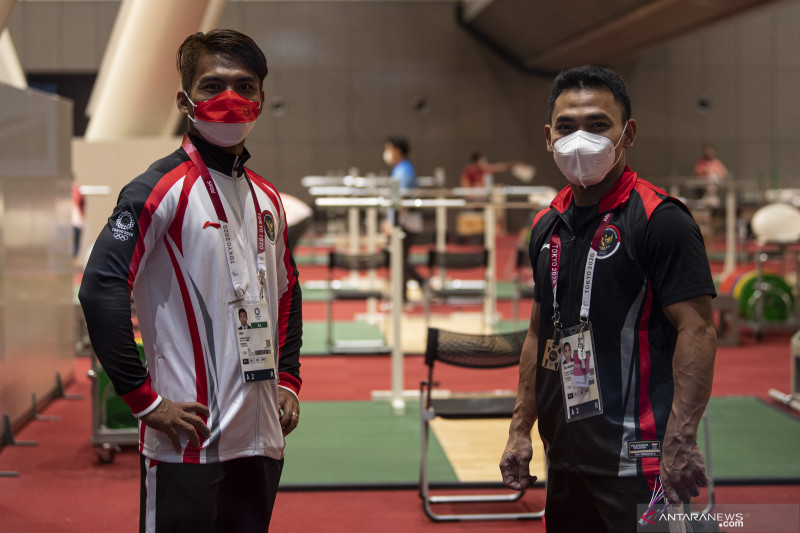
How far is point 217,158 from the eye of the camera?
2.13 m

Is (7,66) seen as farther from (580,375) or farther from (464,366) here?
(580,375)

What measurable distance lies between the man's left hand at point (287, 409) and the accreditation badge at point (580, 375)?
2.12 feet

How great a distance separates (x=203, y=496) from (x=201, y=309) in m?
0.40

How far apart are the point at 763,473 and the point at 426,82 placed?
1653cm

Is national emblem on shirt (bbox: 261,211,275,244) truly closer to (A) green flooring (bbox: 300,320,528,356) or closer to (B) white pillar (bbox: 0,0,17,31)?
(B) white pillar (bbox: 0,0,17,31)

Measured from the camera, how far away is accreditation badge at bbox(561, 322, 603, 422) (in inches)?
79.8

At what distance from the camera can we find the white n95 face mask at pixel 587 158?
6.76ft

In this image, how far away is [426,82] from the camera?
20.4 m

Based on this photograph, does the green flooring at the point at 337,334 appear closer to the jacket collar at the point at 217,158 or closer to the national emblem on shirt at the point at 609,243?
the jacket collar at the point at 217,158

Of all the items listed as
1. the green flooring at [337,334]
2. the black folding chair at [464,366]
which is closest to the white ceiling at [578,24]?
the green flooring at [337,334]

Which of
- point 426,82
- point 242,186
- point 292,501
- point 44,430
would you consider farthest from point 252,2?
point 242,186

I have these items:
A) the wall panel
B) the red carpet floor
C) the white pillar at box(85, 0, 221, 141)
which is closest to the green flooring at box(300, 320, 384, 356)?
the wall panel

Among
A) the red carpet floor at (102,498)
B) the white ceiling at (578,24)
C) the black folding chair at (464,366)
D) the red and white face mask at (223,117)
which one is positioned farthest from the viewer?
the white ceiling at (578,24)

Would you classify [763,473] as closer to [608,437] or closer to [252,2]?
[608,437]
